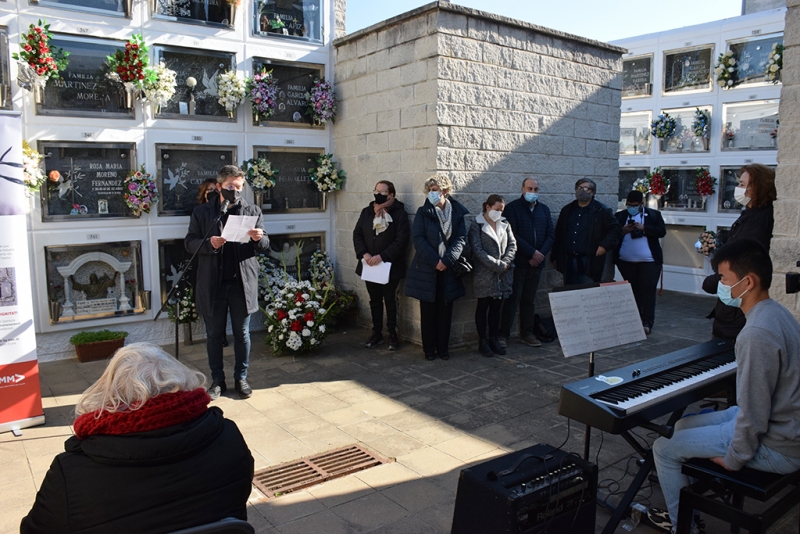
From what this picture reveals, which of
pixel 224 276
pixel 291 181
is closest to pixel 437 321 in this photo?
pixel 224 276

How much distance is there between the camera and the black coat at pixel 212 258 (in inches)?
199

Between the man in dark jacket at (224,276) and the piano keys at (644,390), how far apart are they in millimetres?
2963

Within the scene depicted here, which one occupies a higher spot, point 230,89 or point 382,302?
point 230,89

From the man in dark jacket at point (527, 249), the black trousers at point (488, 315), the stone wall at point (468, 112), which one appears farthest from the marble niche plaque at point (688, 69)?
the black trousers at point (488, 315)

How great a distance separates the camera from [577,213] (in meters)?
7.21

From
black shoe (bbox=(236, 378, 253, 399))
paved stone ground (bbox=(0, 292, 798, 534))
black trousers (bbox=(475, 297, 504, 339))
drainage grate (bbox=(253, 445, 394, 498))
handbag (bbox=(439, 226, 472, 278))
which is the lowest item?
drainage grate (bbox=(253, 445, 394, 498))

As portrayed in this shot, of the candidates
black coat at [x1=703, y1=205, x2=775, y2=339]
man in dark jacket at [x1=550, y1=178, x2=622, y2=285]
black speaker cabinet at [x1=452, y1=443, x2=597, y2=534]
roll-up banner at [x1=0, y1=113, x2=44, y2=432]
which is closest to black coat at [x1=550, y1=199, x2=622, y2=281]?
man in dark jacket at [x1=550, y1=178, x2=622, y2=285]

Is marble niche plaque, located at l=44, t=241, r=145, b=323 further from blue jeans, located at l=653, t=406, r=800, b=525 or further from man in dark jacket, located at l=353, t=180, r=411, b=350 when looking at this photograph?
blue jeans, located at l=653, t=406, r=800, b=525

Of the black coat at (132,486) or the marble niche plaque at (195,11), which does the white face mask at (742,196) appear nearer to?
the black coat at (132,486)

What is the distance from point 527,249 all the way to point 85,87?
4.71m

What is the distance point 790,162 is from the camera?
3.87m

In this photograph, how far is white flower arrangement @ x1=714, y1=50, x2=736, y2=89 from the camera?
31.7 ft

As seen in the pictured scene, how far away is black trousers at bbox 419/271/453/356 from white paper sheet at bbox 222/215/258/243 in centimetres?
206

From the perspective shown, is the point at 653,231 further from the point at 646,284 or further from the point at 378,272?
the point at 378,272
